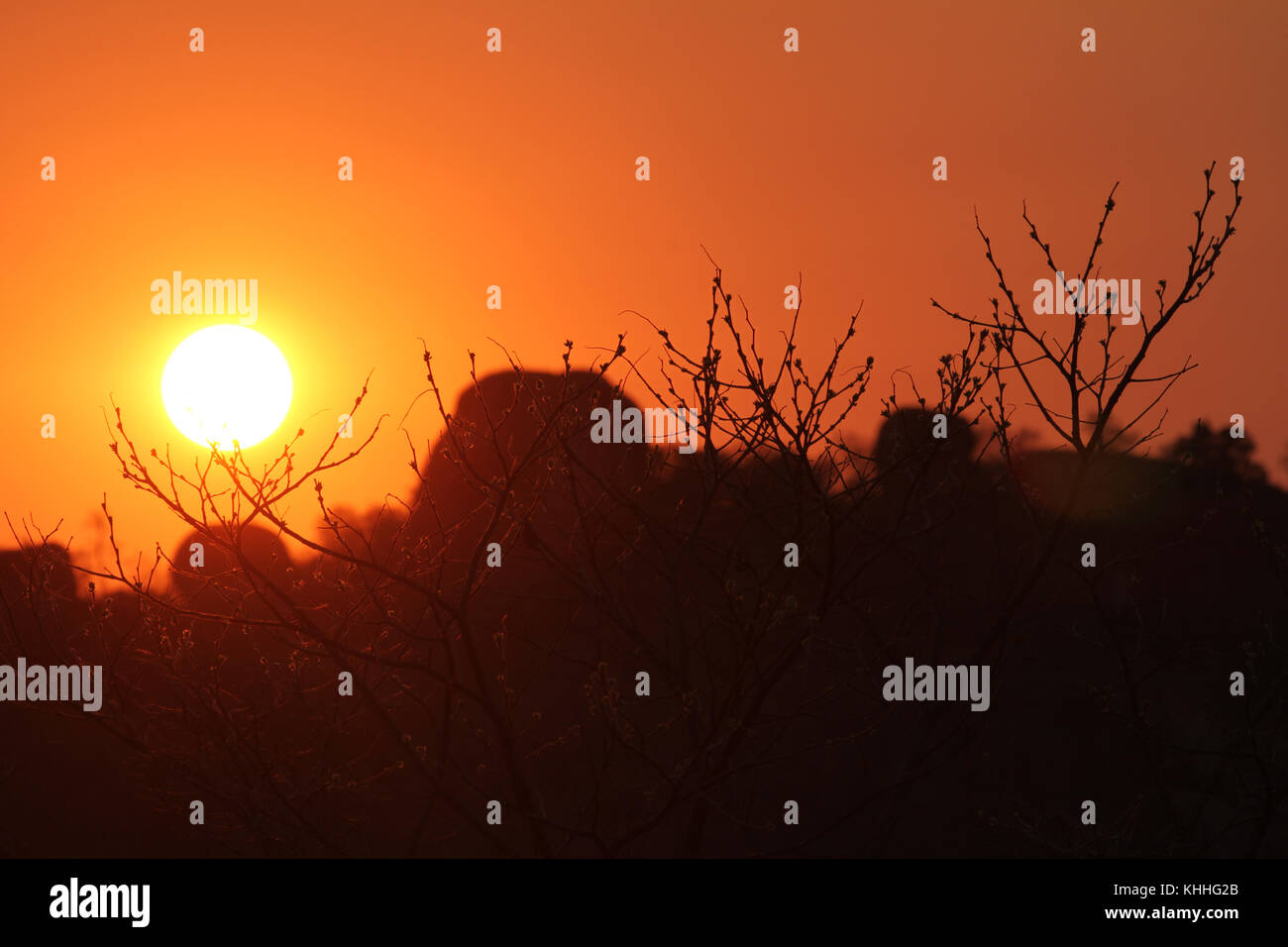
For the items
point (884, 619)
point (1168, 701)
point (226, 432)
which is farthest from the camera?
point (1168, 701)

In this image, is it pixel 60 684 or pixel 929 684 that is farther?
pixel 929 684

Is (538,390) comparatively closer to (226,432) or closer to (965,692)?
(226,432)

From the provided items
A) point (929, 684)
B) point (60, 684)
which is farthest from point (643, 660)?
point (60, 684)

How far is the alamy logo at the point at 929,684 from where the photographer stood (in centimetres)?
806

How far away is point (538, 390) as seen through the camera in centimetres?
746
